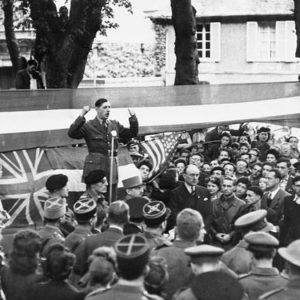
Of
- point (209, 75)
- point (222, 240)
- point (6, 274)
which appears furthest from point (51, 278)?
point (209, 75)

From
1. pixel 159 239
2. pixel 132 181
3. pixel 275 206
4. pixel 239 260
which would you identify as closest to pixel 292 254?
pixel 239 260

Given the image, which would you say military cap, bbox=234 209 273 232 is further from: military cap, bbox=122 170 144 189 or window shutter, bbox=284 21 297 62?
window shutter, bbox=284 21 297 62

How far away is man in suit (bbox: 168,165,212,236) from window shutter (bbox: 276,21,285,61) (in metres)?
32.7

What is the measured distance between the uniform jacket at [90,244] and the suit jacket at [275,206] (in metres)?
3.63

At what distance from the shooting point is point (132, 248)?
630 cm

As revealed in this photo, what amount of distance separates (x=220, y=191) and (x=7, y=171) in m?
2.71

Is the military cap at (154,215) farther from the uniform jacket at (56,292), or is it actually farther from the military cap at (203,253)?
the uniform jacket at (56,292)

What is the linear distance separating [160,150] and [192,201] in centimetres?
196

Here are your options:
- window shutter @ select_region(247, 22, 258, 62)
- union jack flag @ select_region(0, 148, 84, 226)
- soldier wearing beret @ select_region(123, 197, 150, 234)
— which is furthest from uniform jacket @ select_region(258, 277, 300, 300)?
window shutter @ select_region(247, 22, 258, 62)

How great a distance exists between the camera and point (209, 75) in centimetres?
4428

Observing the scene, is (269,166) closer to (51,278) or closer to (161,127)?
(161,127)

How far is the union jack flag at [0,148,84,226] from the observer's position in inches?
458

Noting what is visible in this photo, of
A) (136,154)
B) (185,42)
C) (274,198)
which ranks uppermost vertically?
(185,42)

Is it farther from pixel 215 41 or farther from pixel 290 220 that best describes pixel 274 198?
pixel 215 41
